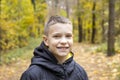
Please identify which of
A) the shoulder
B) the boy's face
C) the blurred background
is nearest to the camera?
the shoulder

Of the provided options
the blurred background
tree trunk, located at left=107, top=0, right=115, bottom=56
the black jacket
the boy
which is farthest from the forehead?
tree trunk, located at left=107, top=0, right=115, bottom=56

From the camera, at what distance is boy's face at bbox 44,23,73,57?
2805 millimetres

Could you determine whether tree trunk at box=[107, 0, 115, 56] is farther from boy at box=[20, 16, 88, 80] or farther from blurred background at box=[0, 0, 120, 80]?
boy at box=[20, 16, 88, 80]

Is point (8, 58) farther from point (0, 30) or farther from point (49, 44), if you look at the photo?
point (49, 44)

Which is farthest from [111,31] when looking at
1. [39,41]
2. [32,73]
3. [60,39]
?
[39,41]

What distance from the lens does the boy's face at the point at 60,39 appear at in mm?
2805

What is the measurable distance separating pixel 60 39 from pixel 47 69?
296 millimetres

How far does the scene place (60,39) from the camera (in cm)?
282

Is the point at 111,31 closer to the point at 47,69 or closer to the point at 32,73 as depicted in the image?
the point at 47,69

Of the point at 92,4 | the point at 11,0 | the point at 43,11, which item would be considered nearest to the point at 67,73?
the point at 11,0

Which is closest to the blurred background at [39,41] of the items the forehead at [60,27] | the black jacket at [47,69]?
the black jacket at [47,69]

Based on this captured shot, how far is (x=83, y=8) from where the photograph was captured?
36000 millimetres

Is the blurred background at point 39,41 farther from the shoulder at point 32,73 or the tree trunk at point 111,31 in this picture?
the shoulder at point 32,73

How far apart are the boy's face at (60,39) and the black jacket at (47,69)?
0.07 metres
